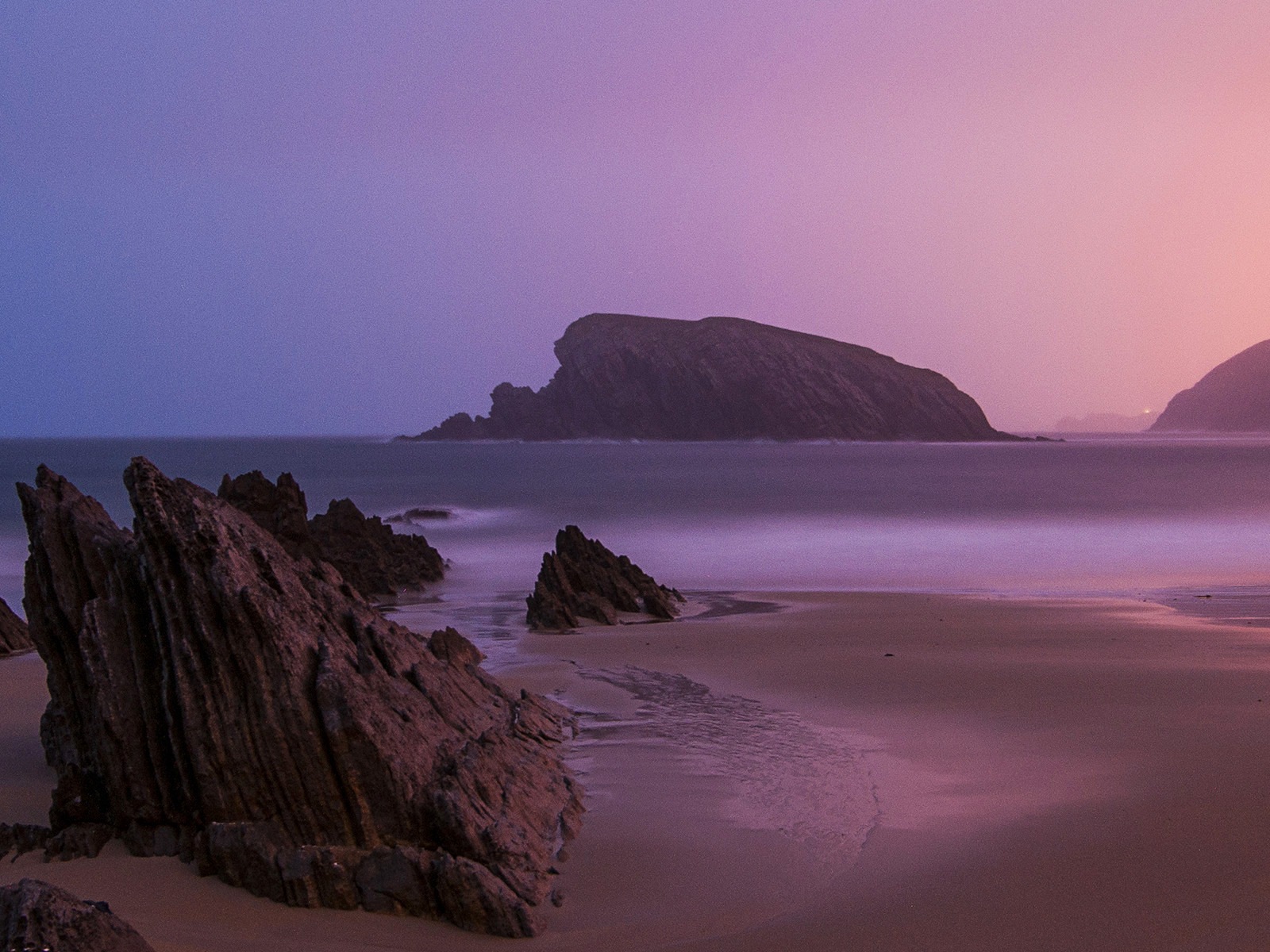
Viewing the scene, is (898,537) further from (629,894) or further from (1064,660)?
(629,894)

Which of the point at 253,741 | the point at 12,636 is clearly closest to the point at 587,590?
the point at 12,636

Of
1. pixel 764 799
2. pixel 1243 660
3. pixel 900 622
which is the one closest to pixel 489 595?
pixel 900 622

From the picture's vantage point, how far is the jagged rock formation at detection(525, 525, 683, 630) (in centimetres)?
1747

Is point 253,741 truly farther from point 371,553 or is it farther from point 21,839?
point 371,553

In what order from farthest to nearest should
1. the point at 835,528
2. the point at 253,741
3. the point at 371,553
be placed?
1. the point at 835,528
2. the point at 371,553
3. the point at 253,741

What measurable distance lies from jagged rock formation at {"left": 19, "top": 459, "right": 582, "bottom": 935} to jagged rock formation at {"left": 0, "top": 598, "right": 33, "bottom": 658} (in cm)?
838

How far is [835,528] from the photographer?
141 feet

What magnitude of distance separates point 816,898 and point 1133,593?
18.1 meters

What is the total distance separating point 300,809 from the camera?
20.2 ft

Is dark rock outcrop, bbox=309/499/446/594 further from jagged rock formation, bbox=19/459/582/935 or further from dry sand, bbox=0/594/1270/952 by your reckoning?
jagged rock formation, bbox=19/459/582/935

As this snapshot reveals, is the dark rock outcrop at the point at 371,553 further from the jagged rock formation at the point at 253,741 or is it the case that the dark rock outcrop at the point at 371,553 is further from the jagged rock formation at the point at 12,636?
the jagged rock formation at the point at 253,741

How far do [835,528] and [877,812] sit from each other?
3601 centimetres

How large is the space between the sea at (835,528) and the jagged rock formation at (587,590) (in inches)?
26.4

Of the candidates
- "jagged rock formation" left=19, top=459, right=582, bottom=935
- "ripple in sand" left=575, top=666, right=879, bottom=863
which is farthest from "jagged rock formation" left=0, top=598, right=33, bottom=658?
"jagged rock formation" left=19, top=459, right=582, bottom=935
